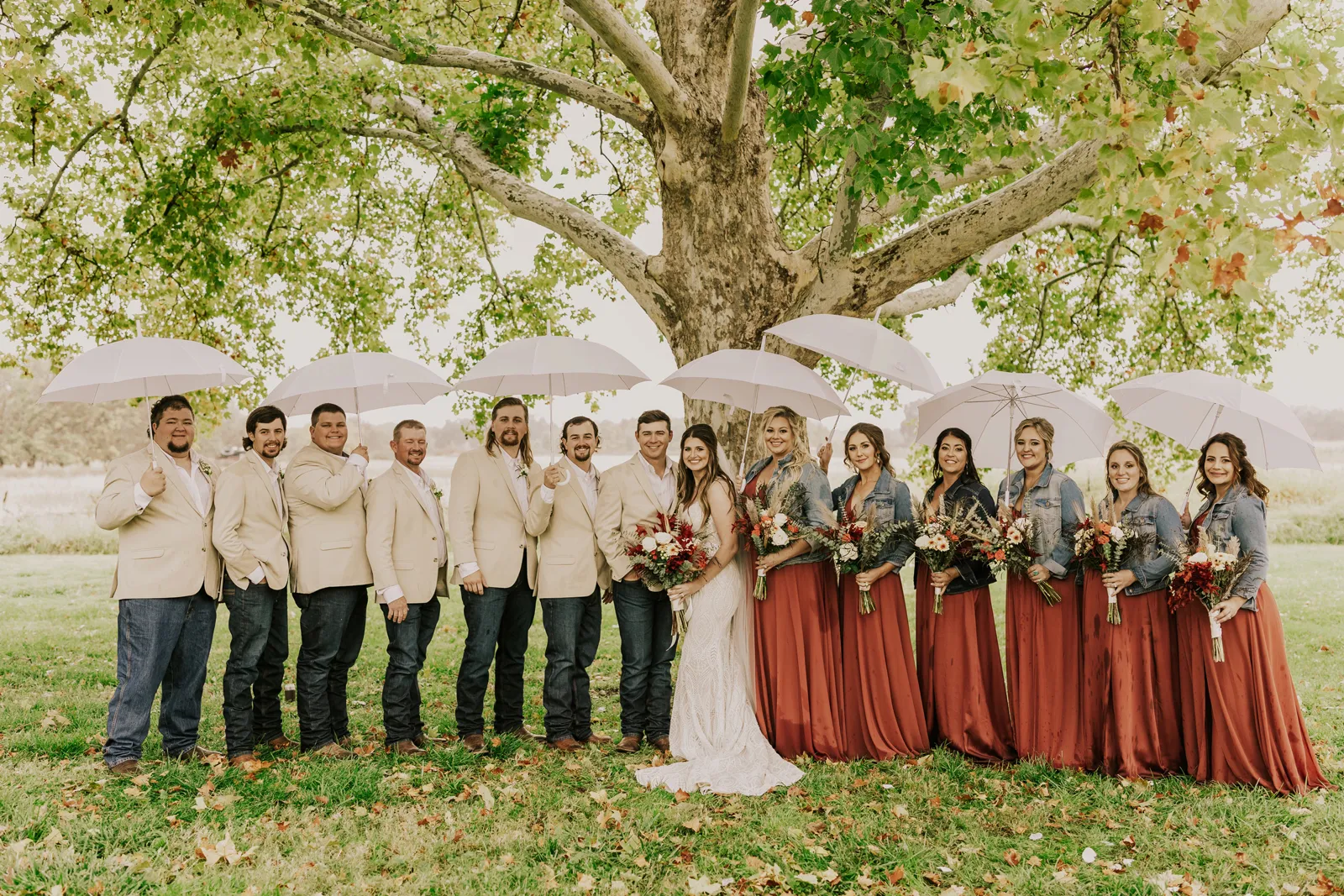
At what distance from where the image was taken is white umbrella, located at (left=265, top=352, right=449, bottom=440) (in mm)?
6422

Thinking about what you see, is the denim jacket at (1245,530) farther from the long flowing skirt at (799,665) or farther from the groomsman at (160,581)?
the groomsman at (160,581)

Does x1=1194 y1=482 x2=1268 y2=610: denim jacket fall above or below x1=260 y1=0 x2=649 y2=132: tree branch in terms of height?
below

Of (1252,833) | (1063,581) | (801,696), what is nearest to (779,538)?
(801,696)

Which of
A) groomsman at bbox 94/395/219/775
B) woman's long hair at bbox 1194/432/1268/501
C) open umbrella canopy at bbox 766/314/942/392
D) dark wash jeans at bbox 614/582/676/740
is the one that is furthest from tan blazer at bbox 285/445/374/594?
woman's long hair at bbox 1194/432/1268/501

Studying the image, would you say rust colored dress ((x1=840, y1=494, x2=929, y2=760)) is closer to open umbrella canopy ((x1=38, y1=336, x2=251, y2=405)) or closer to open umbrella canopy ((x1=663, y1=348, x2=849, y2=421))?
open umbrella canopy ((x1=663, y1=348, x2=849, y2=421))

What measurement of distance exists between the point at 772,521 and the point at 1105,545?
6.98ft

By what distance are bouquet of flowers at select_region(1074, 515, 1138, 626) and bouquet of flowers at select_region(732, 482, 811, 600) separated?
177cm

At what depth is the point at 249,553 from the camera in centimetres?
612

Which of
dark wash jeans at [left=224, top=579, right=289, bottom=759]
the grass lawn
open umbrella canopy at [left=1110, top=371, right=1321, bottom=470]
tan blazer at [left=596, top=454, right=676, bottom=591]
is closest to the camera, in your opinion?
the grass lawn

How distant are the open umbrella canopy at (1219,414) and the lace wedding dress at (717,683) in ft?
9.63

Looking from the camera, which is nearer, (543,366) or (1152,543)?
(1152,543)

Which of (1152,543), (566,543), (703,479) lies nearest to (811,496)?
(703,479)

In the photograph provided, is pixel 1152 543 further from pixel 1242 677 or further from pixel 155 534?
pixel 155 534

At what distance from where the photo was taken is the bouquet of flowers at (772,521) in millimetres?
6414
